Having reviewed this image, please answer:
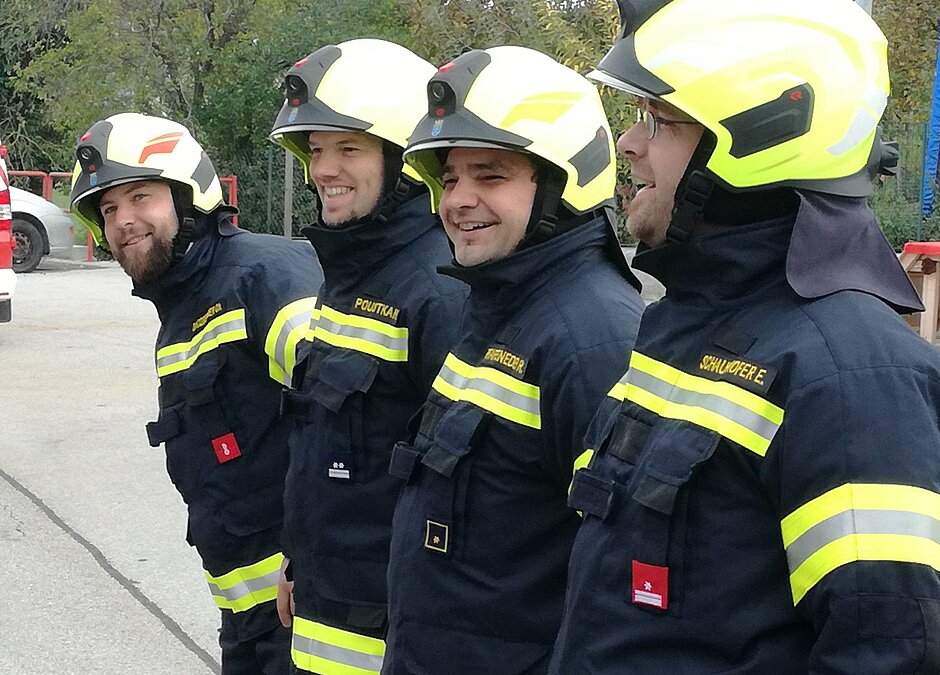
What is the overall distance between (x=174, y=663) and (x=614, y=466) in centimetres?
370

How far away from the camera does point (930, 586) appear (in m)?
1.65

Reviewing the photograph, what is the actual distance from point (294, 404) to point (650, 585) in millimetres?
1624

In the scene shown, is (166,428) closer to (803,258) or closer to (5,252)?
(803,258)

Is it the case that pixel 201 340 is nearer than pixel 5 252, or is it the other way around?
pixel 201 340

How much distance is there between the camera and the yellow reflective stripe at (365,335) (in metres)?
3.15

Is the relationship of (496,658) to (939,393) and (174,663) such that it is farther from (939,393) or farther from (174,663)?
(174,663)

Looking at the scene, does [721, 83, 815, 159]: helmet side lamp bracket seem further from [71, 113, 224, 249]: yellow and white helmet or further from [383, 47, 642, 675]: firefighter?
[71, 113, 224, 249]: yellow and white helmet

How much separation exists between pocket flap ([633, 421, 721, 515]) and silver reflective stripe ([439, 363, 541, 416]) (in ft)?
2.08

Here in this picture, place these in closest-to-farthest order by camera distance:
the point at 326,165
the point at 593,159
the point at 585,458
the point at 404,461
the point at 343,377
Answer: the point at 585,458 → the point at 404,461 → the point at 593,159 → the point at 343,377 → the point at 326,165

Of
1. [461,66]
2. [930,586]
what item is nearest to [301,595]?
[461,66]

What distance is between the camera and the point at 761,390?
1787 mm

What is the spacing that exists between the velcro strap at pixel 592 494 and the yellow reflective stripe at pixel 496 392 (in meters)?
0.48

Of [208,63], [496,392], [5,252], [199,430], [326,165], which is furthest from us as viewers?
[208,63]

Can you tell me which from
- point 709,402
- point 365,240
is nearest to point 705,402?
point 709,402
